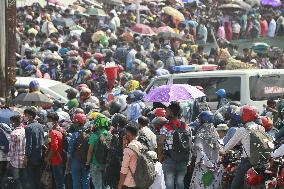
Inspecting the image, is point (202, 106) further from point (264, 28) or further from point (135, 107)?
point (264, 28)

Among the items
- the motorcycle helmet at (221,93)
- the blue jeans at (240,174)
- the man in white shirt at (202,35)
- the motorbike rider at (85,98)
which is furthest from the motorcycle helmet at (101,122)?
the man in white shirt at (202,35)

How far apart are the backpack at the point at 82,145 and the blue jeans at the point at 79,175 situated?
15cm

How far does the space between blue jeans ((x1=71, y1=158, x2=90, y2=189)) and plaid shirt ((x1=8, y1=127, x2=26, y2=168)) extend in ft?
2.71

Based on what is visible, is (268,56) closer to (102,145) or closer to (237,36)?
(237,36)

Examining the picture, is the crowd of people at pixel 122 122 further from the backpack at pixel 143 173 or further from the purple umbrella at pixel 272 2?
the purple umbrella at pixel 272 2

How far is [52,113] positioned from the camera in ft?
46.8

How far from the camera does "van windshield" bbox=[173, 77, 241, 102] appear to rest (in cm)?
1792

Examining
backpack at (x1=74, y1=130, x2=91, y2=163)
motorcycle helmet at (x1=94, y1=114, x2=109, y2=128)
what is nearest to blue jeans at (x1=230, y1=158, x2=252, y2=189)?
motorcycle helmet at (x1=94, y1=114, x2=109, y2=128)

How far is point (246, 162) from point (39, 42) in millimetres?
16100

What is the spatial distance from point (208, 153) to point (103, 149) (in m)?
1.60

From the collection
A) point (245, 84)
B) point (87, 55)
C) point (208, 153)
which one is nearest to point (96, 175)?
point (208, 153)

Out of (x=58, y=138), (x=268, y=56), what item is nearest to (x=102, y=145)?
(x=58, y=138)

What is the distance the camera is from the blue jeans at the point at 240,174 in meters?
12.2

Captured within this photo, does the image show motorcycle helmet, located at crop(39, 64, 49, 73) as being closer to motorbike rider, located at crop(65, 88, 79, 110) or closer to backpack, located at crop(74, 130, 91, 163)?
motorbike rider, located at crop(65, 88, 79, 110)
